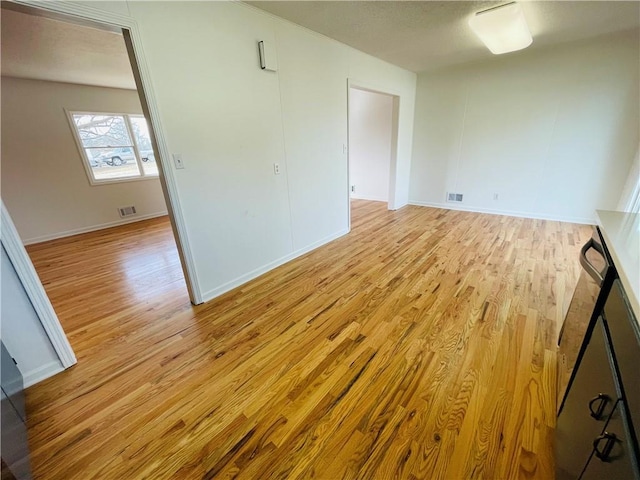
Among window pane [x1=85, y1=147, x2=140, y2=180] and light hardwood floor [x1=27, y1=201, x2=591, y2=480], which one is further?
window pane [x1=85, y1=147, x2=140, y2=180]

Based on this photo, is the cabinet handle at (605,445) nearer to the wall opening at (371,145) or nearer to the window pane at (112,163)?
the wall opening at (371,145)

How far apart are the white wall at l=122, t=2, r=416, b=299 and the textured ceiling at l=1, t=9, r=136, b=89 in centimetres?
124

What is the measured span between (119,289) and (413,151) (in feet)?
16.8

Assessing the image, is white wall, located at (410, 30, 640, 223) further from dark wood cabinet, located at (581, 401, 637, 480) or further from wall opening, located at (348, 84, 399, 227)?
dark wood cabinet, located at (581, 401, 637, 480)

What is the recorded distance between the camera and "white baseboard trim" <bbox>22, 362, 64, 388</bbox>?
1611 mm

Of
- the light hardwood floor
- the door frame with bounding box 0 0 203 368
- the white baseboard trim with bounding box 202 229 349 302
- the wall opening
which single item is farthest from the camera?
the wall opening

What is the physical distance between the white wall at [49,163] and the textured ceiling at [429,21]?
4.01 meters

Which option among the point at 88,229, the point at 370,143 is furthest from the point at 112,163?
the point at 370,143

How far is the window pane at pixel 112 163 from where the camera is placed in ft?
15.2

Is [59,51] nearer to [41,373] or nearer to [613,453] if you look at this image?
[41,373]

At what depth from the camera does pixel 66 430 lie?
1.36 meters

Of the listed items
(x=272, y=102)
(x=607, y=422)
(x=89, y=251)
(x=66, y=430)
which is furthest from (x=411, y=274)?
(x=89, y=251)

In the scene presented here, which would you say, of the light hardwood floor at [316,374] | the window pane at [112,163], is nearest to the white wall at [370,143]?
the light hardwood floor at [316,374]

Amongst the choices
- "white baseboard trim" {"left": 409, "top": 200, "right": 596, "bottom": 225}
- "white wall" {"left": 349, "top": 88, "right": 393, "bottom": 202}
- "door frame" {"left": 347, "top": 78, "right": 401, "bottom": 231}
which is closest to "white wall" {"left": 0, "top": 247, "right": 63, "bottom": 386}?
"door frame" {"left": 347, "top": 78, "right": 401, "bottom": 231}
